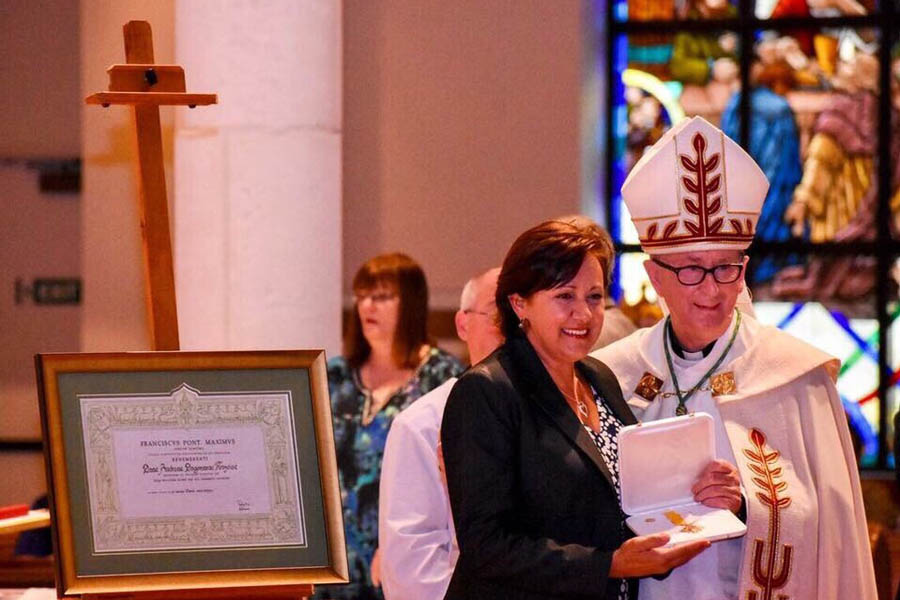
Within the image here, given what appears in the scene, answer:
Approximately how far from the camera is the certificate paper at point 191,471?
3002 millimetres

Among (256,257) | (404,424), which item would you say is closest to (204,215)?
(256,257)

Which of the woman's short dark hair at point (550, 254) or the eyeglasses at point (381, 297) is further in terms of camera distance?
the eyeglasses at point (381, 297)

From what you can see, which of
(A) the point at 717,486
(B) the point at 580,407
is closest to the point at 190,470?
(B) the point at 580,407

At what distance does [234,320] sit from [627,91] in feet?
10.3

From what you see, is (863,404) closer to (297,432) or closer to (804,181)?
(804,181)

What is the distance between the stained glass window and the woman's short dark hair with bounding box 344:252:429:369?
2516 mm

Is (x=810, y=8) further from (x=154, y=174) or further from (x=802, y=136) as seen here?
(x=154, y=174)

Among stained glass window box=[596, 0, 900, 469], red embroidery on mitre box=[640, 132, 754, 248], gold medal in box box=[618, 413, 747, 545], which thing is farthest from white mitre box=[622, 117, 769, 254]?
stained glass window box=[596, 0, 900, 469]

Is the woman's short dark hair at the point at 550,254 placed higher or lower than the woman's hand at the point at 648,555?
higher

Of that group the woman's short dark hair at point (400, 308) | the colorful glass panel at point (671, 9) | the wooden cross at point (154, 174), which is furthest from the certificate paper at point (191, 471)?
the colorful glass panel at point (671, 9)

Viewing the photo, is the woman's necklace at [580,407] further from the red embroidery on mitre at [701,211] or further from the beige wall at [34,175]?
the beige wall at [34,175]

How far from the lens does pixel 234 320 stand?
566 centimetres

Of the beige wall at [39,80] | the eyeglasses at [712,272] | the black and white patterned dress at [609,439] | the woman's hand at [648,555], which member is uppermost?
the beige wall at [39,80]

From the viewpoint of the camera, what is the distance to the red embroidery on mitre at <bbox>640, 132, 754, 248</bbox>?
11.7 feet
